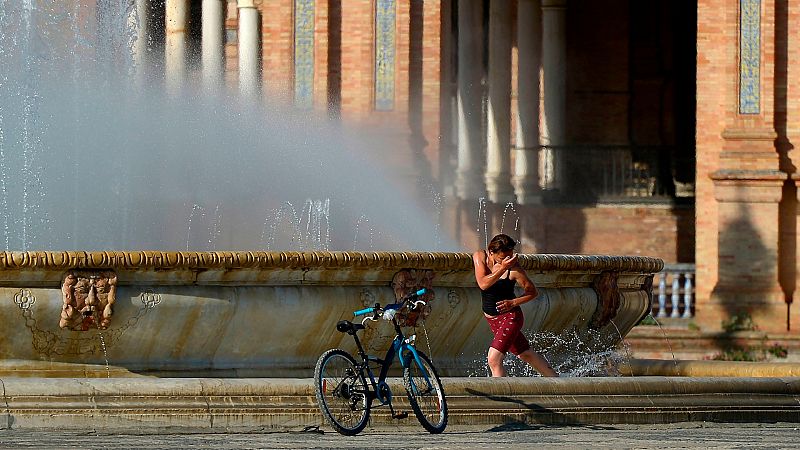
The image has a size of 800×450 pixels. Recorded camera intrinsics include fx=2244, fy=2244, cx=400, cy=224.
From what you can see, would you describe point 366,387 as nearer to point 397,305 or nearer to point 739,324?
point 397,305

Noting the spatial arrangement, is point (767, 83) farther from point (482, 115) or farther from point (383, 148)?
point (482, 115)

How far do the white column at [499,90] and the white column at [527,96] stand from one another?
209 mm

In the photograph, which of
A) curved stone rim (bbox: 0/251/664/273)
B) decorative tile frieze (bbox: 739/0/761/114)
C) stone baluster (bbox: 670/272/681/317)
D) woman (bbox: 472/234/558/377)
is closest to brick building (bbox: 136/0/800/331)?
decorative tile frieze (bbox: 739/0/761/114)

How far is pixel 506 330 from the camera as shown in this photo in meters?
14.4

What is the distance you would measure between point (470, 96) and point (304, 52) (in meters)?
5.96

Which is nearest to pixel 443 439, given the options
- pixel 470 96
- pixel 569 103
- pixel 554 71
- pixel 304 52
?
pixel 304 52

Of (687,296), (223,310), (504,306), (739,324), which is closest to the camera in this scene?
(223,310)

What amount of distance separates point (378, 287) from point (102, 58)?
12441mm

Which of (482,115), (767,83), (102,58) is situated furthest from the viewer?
(482,115)

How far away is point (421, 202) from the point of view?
32.9m

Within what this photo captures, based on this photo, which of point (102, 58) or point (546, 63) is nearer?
point (102, 58)

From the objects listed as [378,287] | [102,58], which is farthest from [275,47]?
[378,287]

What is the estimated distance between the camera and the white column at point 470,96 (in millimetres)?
38688

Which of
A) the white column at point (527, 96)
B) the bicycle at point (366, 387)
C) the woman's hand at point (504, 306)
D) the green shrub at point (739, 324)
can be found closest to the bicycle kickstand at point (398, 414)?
the bicycle at point (366, 387)
